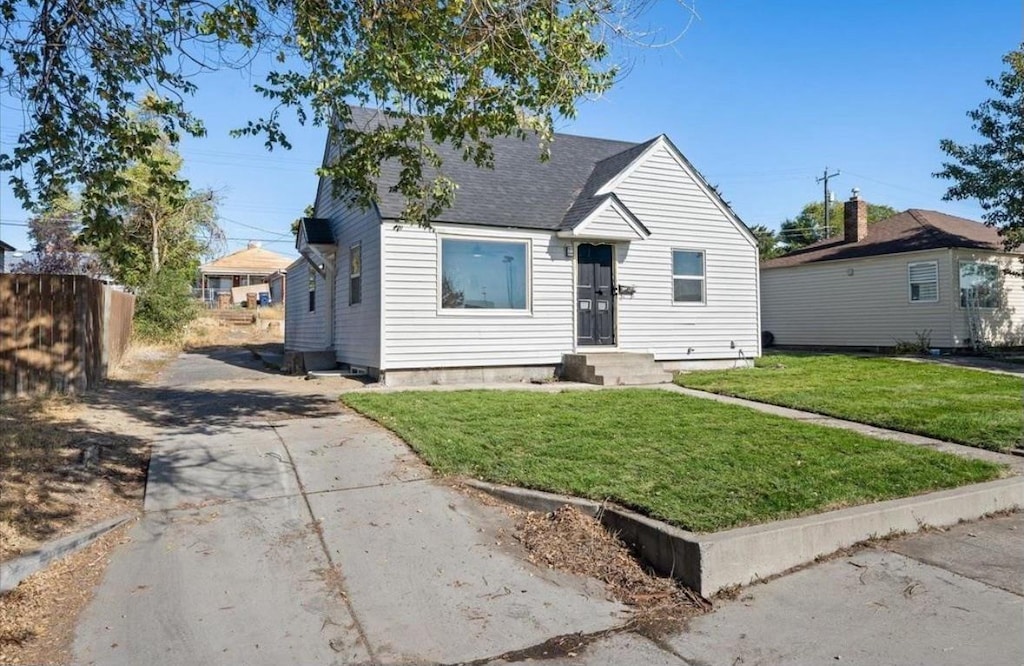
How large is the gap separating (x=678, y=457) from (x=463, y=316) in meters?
6.91

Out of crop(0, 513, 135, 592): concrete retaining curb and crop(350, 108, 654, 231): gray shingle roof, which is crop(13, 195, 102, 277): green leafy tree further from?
crop(0, 513, 135, 592): concrete retaining curb

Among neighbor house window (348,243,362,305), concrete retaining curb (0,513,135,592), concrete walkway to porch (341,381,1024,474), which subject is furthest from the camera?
neighbor house window (348,243,362,305)

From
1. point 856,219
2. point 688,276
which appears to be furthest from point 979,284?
point 688,276

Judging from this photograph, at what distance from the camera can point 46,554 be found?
4.39 metres

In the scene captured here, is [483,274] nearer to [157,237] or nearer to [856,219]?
[856,219]

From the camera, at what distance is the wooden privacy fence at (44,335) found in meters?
9.21

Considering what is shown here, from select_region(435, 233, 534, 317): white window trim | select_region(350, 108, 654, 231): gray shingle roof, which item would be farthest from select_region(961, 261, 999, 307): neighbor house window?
select_region(435, 233, 534, 317): white window trim

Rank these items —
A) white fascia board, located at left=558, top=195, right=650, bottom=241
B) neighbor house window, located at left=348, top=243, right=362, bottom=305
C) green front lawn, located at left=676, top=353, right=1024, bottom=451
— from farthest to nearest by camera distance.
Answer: neighbor house window, located at left=348, top=243, right=362, bottom=305, white fascia board, located at left=558, top=195, right=650, bottom=241, green front lawn, located at left=676, top=353, right=1024, bottom=451

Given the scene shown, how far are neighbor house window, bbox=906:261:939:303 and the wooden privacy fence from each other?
21.4 m

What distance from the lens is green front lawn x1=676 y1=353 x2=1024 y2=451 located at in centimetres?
800

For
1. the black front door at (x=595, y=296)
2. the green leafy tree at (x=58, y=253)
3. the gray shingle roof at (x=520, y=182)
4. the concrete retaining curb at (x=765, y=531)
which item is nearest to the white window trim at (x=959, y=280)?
the gray shingle roof at (x=520, y=182)

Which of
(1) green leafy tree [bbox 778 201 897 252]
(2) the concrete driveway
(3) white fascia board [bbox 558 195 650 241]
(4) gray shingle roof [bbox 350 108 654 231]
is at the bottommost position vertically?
(2) the concrete driveway

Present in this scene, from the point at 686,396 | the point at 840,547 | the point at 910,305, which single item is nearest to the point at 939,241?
the point at 910,305

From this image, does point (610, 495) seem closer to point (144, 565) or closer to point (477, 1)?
point (144, 565)
